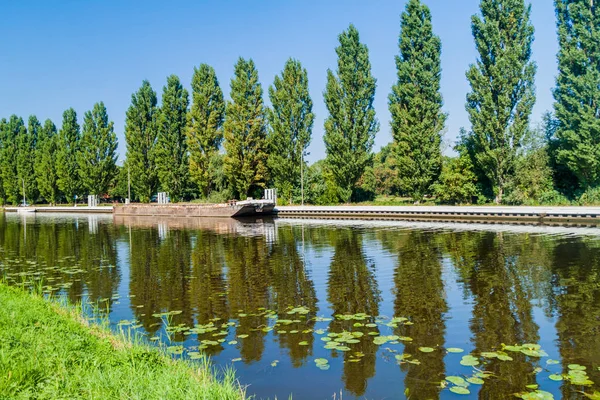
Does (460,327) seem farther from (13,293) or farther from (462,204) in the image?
(462,204)

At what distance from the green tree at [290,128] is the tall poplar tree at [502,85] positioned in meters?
18.5

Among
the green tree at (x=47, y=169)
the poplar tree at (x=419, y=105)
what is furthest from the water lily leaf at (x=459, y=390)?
the green tree at (x=47, y=169)

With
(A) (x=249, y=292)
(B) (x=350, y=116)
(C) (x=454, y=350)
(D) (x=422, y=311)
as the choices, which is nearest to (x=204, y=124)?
(B) (x=350, y=116)

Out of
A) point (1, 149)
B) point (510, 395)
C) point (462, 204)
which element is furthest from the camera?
point (1, 149)

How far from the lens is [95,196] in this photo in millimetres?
72125

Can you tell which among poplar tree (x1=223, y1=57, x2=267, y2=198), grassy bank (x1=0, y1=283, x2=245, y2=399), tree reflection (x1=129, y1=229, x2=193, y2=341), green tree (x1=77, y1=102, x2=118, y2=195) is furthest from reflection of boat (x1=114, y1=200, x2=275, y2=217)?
grassy bank (x1=0, y1=283, x2=245, y2=399)

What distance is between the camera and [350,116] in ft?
155

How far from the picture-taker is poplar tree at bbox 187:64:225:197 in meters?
55.9

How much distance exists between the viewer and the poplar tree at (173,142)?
59.8m

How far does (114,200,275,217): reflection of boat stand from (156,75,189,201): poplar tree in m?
4.96

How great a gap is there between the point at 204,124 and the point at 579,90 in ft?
126

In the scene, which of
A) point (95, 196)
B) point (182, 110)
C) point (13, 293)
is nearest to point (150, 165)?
point (182, 110)

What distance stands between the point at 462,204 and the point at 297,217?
15.1 m

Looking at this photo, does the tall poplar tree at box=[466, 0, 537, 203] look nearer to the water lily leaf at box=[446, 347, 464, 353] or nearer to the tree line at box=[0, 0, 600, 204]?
the tree line at box=[0, 0, 600, 204]
